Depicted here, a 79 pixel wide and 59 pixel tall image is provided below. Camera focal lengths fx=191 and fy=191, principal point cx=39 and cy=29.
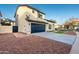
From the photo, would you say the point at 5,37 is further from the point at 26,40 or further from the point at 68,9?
the point at 68,9

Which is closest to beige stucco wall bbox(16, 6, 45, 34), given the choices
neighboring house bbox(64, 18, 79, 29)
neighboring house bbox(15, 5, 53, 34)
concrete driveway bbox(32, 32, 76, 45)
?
neighboring house bbox(15, 5, 53, 34)

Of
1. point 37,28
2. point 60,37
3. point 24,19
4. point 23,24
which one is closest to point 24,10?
point 24,19

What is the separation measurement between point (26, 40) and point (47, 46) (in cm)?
51

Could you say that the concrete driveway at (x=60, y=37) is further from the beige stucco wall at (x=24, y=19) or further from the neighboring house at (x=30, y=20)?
the beige stucco wall at (x=24, y=19)

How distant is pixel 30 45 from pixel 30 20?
59 centimetres

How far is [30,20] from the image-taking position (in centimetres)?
452

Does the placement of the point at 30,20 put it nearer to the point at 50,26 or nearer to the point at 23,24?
the point at 23,24

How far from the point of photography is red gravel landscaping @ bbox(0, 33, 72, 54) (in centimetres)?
434

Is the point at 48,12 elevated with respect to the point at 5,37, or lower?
elevated

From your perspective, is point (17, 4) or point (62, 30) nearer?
point (17, 4)

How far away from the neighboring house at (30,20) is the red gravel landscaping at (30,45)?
0.21m

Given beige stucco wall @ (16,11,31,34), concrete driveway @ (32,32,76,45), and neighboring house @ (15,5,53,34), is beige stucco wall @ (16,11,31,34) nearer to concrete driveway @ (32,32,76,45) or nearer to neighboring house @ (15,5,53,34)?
neighboring house @ (15,5,53,34)

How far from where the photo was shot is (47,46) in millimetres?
4383
